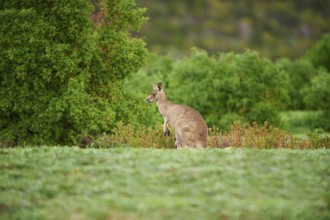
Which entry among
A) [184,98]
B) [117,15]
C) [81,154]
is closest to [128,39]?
[117,15]

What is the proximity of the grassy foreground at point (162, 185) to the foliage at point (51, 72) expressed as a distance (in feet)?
30.3

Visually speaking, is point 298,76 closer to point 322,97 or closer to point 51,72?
point 322,97

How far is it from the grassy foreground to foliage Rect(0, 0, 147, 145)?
9.22 metres

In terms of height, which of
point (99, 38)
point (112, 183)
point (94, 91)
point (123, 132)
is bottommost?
point (112, 183)

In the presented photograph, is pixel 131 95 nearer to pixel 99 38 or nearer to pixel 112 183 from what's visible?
pixel 99 38

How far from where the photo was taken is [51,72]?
86.7ft

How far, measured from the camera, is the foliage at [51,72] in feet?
84.9

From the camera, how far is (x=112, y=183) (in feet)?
45.5

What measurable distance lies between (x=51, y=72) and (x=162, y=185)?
14.1m

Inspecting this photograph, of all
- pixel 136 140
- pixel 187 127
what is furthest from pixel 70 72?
pixel 187 127

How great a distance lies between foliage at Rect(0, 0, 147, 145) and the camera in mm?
25891

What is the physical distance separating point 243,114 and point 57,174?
131ft

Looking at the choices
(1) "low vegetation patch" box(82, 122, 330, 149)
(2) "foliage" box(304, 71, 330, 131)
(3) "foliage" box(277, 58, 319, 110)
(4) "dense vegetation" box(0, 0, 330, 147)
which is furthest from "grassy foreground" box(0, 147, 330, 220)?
(3) "foliage" box(277, 58, 319, 110)

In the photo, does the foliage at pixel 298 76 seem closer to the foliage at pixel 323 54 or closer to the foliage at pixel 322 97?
the foliage at pixel 323 54
